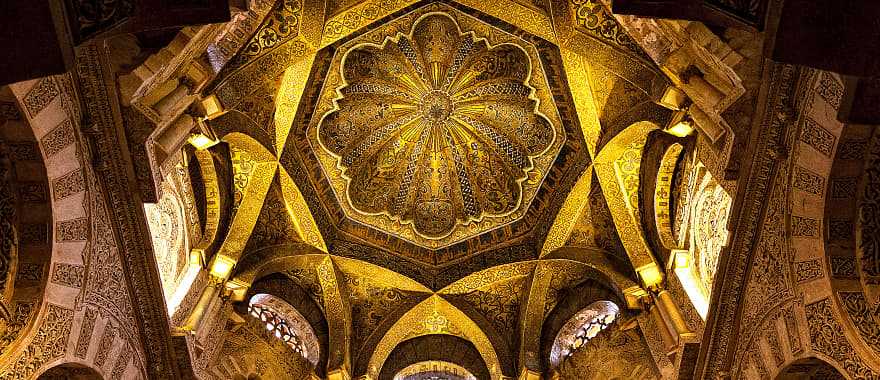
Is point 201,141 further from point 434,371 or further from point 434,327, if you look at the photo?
point 434,371

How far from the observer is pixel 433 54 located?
11523mm

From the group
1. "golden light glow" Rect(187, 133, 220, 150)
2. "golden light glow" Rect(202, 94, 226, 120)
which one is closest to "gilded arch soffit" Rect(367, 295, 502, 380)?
"golden light glow" Rect(187, 133, 220, 150)

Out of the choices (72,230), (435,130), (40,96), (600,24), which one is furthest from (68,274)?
(435,130)

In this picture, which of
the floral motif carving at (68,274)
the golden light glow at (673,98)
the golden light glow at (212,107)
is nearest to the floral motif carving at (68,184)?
the floral motif carving at (68,274)

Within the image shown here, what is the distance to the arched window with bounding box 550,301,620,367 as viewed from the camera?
10.6m

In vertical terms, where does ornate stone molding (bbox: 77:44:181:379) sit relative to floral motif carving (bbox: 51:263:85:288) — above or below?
above

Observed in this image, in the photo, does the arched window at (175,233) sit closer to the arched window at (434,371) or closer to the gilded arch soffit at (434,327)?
the gilded arch soffit at (434,327)

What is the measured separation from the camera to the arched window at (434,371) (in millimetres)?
11461

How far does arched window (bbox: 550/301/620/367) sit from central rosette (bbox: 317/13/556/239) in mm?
1965

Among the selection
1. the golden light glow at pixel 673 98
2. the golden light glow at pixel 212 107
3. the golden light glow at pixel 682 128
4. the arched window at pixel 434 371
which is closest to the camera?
the golden light glow at pixel 673 98

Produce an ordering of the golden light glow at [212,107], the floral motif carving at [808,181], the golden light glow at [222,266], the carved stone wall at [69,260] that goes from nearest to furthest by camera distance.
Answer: the carved stone wall at [69,260] < the floral motif carving at [808,181] < the golden light glow at [212,107] < the golden light glow at [222,266]

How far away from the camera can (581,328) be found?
35.6 ft

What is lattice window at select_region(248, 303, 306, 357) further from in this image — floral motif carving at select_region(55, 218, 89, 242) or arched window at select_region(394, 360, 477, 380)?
floral motif carving at select_region(55, 218, 89, 242)

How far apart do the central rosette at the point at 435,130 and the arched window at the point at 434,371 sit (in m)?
1.80
